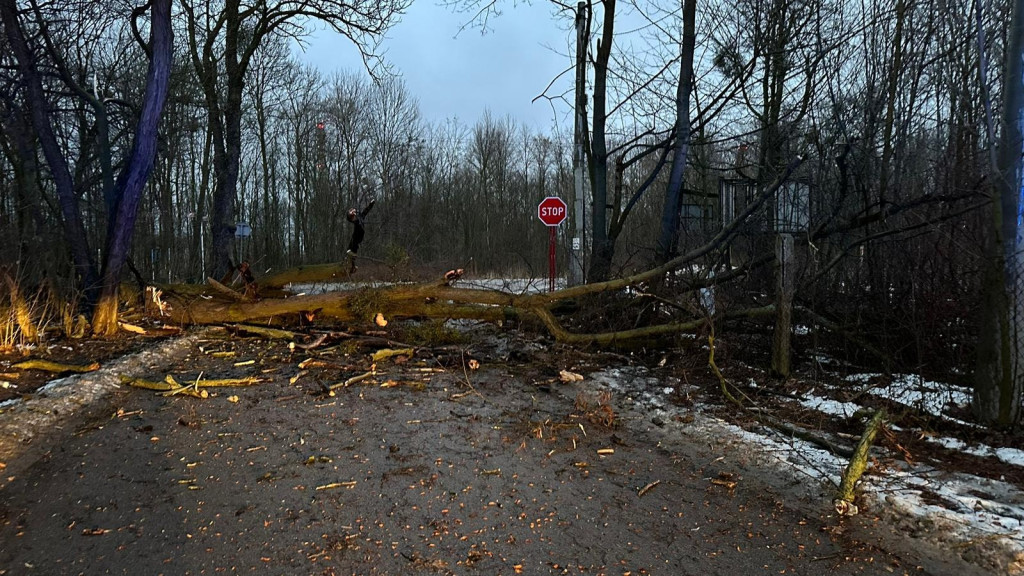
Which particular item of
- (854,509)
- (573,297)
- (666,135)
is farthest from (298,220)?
(854,509)

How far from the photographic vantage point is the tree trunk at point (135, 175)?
9.21 meters

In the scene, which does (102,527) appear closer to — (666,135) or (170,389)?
(170,389)

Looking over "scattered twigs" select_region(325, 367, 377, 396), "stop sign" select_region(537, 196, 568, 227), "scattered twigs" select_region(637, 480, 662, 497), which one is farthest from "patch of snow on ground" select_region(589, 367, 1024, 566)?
"stop sign" select_region(537, 196, 568, 227)

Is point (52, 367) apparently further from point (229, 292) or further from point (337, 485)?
point (337, 485)

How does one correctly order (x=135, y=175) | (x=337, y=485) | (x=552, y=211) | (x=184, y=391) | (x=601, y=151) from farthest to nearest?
(x=552, y=211), (x=601, y=151), (x=135, y=175), (x=184, y=391), (x=337, y=485)

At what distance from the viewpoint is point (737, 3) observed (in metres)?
11.5

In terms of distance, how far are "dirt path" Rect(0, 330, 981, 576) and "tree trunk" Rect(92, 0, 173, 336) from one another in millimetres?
3974

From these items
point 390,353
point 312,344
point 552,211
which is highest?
point 552,211

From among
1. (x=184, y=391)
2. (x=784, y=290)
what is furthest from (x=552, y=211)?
(x=184, y=391)

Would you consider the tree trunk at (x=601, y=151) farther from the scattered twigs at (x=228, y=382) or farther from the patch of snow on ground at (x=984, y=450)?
the patch of snow on ground at (x=984, y=450)

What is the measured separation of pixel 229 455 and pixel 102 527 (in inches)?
47.7

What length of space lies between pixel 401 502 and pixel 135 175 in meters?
8.04

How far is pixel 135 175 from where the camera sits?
945 centimetres

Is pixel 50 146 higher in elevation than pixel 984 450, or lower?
higher
